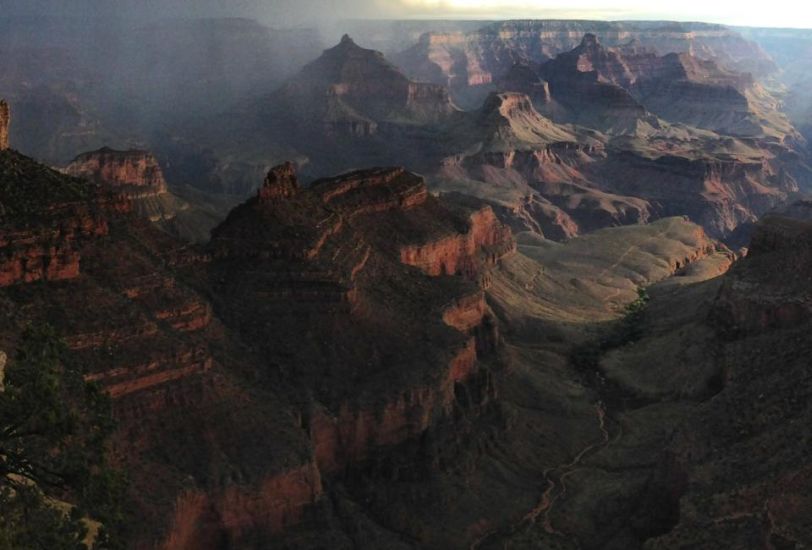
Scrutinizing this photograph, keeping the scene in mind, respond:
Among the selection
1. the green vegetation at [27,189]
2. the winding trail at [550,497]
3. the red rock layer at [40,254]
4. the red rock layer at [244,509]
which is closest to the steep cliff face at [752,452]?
the winding trail at [550,497]

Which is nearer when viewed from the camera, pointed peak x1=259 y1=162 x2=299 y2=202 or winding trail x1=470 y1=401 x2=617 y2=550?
winding trail x1=470 y1=401 x2=617 y2=550

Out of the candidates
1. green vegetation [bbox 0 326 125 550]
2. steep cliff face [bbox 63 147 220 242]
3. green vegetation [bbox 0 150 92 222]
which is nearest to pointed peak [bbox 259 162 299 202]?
green vegetation [bbox 0 150 92 222]

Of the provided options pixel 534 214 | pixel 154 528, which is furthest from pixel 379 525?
pixel 534 214

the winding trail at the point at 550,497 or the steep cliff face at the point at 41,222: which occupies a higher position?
the steep cliff face at the point at 41,222

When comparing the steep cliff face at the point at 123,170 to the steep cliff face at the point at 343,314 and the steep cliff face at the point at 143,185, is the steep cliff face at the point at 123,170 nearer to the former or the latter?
the steep cliff face at the point at 143,185

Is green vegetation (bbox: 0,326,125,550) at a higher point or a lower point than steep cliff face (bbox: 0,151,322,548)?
higher

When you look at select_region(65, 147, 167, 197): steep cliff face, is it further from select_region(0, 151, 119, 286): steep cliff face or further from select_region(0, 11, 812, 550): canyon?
select_region(0, 151, 119, 286): steep cliff face

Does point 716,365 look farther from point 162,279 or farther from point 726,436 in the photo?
point 162,279

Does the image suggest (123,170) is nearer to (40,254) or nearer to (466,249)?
(466,249)
